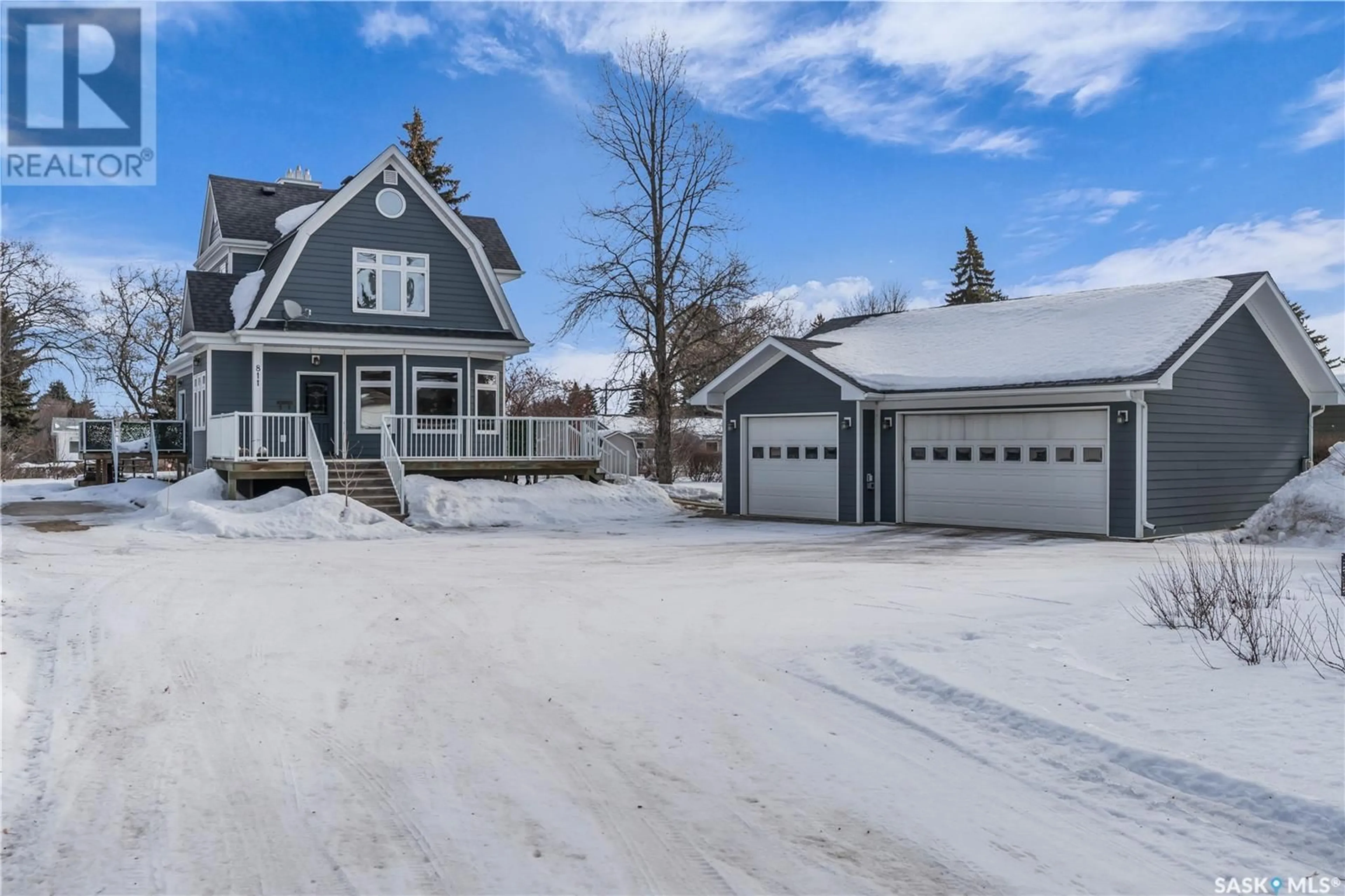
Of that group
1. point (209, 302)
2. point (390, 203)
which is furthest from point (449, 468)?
point (209, 302)

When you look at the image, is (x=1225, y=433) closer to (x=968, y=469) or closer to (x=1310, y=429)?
(x=1310, y=429)

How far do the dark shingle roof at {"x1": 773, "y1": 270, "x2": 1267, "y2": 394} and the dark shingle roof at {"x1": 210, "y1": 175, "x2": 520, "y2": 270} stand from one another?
869 cm

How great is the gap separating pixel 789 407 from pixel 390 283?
10.00 m

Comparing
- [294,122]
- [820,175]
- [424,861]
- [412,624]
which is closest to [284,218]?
[294,122]

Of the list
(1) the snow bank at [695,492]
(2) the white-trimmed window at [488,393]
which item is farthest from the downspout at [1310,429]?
(2) the white-trimmed window at [488,393]

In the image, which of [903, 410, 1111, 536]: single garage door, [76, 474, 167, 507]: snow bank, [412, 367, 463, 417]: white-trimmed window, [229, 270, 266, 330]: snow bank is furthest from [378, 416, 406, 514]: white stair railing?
[903, 410, 1111, 536]: single garage door

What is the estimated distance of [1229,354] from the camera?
1786 cm

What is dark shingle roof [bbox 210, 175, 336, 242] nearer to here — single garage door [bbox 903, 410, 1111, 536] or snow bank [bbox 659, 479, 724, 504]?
snow bank [bbox 659, 479, 724, 504]

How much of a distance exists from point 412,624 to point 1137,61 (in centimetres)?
1406

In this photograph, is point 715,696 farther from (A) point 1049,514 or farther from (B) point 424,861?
(A) point 1049,514

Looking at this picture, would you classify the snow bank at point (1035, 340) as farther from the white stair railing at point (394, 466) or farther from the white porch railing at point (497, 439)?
the white stair railing at point (394, 466)

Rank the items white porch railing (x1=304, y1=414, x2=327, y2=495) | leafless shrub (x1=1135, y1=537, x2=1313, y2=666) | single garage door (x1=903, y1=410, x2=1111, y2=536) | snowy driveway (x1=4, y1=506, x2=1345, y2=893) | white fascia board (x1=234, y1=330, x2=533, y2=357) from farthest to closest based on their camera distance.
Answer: white fascia board (x1=234, y1=330, x2=533, y2=357) < white porch railing (x1=304, y1=414, x2=327, y2=495) < single garage door (x1=903, y1=410, x2=1111, y2=536) < leafless shrub (x1=1135, y1=537, x2=1313, y2=666) < snowy driveway (x1=4, y1=506, x2=1345, y2=893)

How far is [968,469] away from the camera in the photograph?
17.8 meters

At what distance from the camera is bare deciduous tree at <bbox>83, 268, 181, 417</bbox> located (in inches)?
1645
